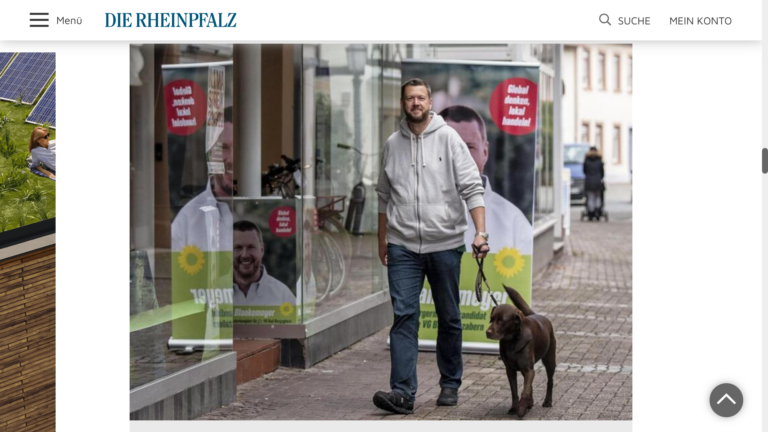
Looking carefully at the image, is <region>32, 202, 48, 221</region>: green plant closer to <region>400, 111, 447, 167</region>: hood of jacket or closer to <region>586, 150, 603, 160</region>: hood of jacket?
<region>400, 111, 447, 167</region>: hood of jacket

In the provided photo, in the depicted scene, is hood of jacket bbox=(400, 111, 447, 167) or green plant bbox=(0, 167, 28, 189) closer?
green plant bbox=(0, 167, 28, 189)

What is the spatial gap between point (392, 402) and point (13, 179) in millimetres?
2475

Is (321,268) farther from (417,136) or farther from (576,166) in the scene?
(576,166)

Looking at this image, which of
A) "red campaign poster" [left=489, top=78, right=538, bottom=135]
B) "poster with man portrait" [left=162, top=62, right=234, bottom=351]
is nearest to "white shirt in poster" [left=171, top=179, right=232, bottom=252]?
"poster with man portrait" [left=162, top=62, right=234, bottom=351]

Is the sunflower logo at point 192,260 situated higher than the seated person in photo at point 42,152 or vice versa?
the seated person in photo at point 42,152

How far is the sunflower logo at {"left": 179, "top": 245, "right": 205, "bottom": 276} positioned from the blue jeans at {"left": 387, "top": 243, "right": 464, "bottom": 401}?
1110 mm

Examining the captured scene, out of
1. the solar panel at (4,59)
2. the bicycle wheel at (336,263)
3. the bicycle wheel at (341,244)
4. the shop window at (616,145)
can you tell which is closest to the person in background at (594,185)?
the bicycle wheel at (341,244)

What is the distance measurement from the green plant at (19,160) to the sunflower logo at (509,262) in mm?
4382

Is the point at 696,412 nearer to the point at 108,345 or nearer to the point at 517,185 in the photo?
the point at 108,345

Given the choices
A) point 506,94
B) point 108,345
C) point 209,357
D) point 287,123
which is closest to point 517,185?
point 506,94

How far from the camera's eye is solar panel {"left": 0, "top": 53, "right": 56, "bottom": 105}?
5.43 m

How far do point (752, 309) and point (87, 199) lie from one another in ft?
9.51

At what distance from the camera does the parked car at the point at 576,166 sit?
3547cm

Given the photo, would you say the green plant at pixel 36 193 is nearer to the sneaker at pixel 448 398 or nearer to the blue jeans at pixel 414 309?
the blue jeans at pixel 414 309
